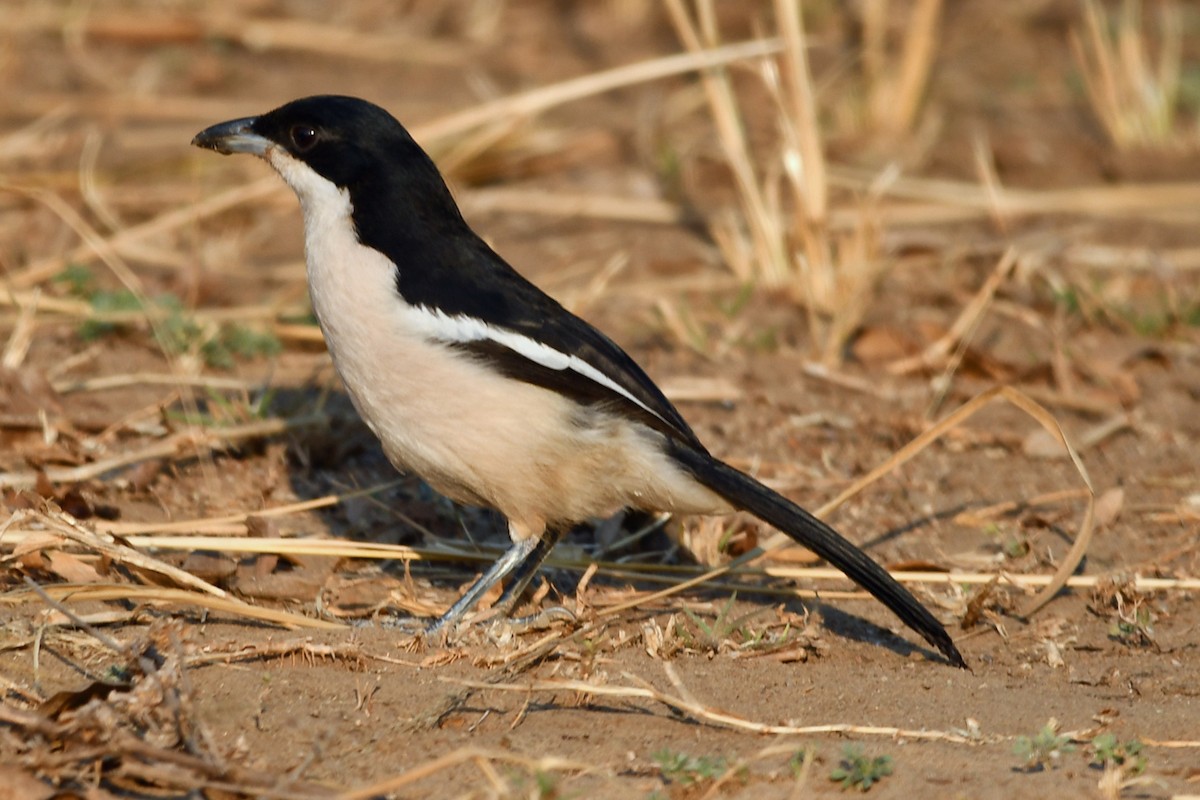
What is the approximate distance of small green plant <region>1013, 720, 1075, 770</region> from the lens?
3195mm

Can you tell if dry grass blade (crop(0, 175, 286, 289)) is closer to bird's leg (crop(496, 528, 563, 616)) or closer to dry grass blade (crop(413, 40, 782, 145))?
dry grass blade (crop(413, 40, 782, 145))

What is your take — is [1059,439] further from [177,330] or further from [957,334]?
[177,330]

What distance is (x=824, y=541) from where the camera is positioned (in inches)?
154

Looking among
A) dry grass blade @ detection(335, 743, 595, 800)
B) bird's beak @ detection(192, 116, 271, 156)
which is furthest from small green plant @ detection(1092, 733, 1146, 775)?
bird's beak @ detection(192, 116, 271, 156)

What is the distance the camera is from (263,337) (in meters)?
5.76

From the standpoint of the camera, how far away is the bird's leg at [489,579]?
4043 mm

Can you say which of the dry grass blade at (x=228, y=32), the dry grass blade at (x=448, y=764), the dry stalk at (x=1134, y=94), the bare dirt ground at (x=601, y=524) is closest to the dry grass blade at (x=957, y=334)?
the bare dirt ground at (x=601, y=524)

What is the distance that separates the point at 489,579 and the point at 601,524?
828mm

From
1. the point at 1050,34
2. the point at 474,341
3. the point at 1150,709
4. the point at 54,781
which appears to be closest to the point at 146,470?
the point at 474,341

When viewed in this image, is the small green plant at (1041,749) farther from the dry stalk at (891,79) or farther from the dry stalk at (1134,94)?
the dry stalk at (1134,94)

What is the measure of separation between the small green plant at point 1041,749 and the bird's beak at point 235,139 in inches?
105

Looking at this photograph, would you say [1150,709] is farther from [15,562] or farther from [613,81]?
[613,81]

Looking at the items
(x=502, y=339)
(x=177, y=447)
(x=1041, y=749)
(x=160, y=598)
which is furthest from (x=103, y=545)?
(x=1041, y=749)

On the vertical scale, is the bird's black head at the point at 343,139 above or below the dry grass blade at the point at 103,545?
above
